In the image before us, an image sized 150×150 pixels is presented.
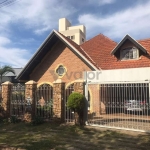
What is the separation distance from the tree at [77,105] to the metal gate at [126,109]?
0.59 meters

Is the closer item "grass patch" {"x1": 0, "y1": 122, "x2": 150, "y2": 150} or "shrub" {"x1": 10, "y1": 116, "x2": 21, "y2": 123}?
"grass patch" {"x1": 0, "y1": 122, "x2": 150, "y2": 150}

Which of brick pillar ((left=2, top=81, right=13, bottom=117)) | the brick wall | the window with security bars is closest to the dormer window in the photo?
the brick wall

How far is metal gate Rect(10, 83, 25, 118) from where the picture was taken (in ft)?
39.9

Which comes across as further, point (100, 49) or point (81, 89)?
point (100, 49)

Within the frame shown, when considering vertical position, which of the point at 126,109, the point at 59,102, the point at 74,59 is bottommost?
the point at 126,109

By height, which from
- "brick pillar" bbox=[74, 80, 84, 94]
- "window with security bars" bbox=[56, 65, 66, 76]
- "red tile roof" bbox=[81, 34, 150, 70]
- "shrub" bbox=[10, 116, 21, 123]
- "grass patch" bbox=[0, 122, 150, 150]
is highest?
"red tile roof" bbox=[81, 34, 150, 70]

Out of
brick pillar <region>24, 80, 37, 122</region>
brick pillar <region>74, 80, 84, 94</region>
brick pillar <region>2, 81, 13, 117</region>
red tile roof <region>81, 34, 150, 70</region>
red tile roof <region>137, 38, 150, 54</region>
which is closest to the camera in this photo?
brick pillar <region>74, 80, 84, 94</region>

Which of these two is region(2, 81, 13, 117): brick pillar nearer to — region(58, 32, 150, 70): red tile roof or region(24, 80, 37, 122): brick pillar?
region(24, 80, 37, 122): brick pillar

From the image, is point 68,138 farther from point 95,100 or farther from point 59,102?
point 95,100

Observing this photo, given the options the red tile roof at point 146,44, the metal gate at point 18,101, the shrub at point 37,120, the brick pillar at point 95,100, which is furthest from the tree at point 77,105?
the red tile roof at point 146,44

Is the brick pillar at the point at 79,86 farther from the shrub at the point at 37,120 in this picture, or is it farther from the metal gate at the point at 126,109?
the shrub at the point at 37,120

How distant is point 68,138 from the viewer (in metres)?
8.10

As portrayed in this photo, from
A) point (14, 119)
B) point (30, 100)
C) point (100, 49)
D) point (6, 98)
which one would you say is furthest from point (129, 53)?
point (14, 119)

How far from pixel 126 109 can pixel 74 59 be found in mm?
7394
